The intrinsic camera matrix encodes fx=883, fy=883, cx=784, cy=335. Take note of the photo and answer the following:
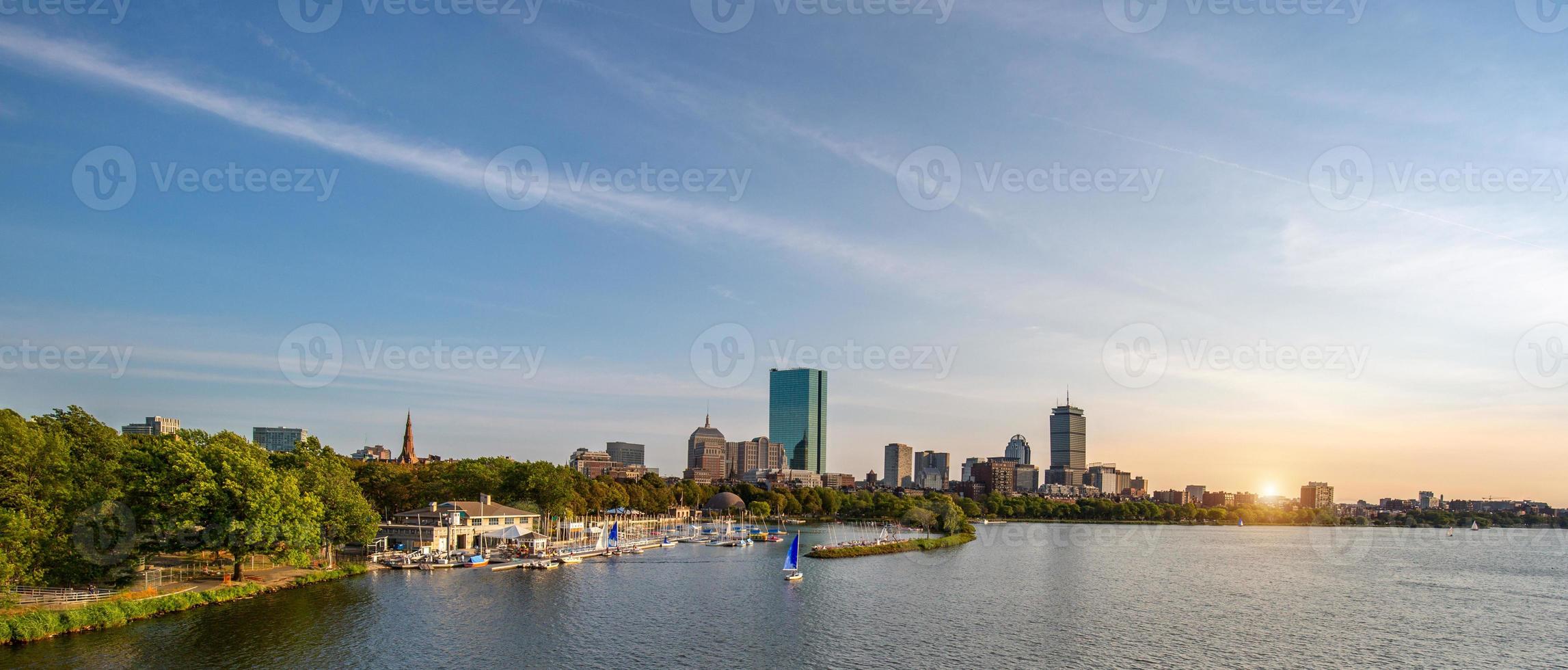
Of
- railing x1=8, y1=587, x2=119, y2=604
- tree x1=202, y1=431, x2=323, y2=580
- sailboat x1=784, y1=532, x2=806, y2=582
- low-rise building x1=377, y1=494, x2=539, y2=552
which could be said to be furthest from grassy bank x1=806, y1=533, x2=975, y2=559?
railing x1=8, y1=587, x2=119, y2=604

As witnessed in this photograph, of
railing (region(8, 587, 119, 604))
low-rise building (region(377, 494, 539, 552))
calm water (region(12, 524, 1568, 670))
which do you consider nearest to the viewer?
calm water (region(12, 524, 1568, 670))

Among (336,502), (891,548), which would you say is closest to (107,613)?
(336,502)

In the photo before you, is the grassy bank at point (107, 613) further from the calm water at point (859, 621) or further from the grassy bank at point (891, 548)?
the grassy bank at point (891, 548)

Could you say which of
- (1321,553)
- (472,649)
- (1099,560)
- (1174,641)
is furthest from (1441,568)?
(472,649)

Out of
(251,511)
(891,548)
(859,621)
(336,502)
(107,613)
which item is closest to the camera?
(107,613)

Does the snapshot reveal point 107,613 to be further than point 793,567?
No

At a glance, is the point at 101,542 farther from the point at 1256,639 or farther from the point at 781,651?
the point at 1256,639

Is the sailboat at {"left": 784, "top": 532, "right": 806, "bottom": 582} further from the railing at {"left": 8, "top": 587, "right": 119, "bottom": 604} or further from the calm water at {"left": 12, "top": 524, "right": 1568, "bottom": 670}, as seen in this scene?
the railing at {"left": 8, "top": 587, "right": 119, "bottom": 604}

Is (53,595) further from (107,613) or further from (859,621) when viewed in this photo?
(859,621)
